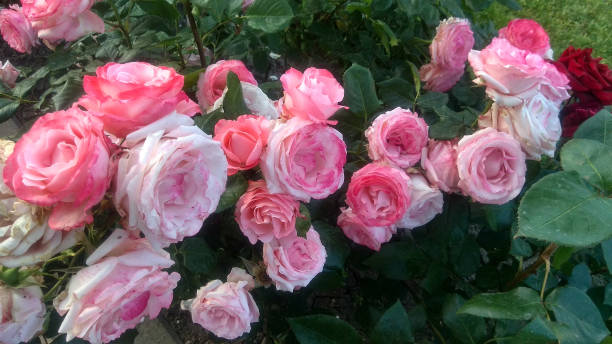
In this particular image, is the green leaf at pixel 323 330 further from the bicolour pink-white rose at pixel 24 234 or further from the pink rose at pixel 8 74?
the pink rose at pixel 8 74

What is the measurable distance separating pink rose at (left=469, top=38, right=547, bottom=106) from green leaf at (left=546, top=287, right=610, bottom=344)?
0.35 m

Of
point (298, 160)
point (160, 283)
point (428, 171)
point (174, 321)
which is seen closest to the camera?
point (160, 283)

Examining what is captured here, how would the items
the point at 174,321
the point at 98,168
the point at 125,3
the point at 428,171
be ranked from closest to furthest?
the point at 98,168
the point at 428,171
the point at 125,3
the point at 174,321

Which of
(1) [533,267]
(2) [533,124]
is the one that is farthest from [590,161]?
(1) [533,267]

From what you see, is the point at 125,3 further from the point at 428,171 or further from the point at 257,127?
the point at 428,171

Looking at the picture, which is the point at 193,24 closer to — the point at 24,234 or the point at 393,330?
the point at 24,234

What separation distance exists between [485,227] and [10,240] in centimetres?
114

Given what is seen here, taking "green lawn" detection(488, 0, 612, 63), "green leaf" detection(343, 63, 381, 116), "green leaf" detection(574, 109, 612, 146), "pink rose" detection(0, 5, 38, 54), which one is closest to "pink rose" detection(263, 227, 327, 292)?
"green leaf" detection(343, 63, 381, 116)

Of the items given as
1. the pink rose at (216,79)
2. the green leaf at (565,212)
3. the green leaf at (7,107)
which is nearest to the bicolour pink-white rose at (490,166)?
the green leaf at (565,212)

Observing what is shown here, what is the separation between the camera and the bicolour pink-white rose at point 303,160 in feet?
2.52

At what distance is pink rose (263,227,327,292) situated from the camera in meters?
0.92

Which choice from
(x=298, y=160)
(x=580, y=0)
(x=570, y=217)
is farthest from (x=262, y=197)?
(x=580, y=0)

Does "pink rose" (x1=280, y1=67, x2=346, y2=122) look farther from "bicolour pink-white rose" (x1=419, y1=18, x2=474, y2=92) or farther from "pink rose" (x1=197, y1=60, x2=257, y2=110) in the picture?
"bicolour pink-white rose" (x1=419, y1=18, x2=474, y2=92)

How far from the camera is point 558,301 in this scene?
833 millimetres
